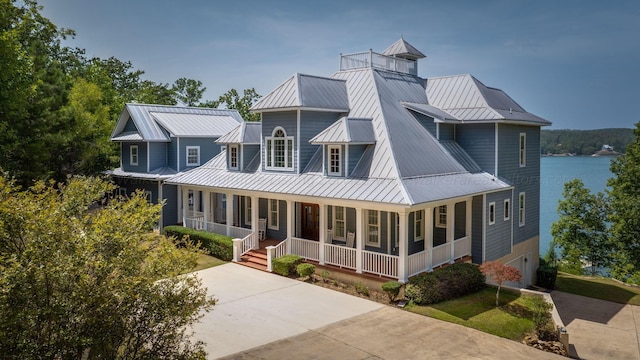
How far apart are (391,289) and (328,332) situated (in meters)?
3.39

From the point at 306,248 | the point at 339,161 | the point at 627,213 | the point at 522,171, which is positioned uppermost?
the point at 339,161

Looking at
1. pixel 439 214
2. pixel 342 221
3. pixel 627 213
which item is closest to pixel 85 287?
pixel 342 221

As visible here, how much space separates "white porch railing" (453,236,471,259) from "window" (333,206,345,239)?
4.72 metres

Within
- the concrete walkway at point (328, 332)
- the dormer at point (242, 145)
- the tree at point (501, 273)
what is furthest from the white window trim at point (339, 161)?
the tree at point (501, 273)

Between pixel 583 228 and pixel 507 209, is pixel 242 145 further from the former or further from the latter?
pixel 583 228

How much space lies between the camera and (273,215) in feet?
79.1

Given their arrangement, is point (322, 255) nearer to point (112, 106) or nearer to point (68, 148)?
point (68, 148)

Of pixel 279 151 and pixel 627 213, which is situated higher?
pixel 279 151

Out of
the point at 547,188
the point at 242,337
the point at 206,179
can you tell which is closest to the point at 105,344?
A: the point at 242,337

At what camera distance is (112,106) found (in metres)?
42.2

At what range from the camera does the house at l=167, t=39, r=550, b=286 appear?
1888 cm

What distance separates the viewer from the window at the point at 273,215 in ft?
78.2

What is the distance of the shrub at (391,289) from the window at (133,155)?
842 inches

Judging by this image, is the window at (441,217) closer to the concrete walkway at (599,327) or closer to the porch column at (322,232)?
the porch column at (322,232)
